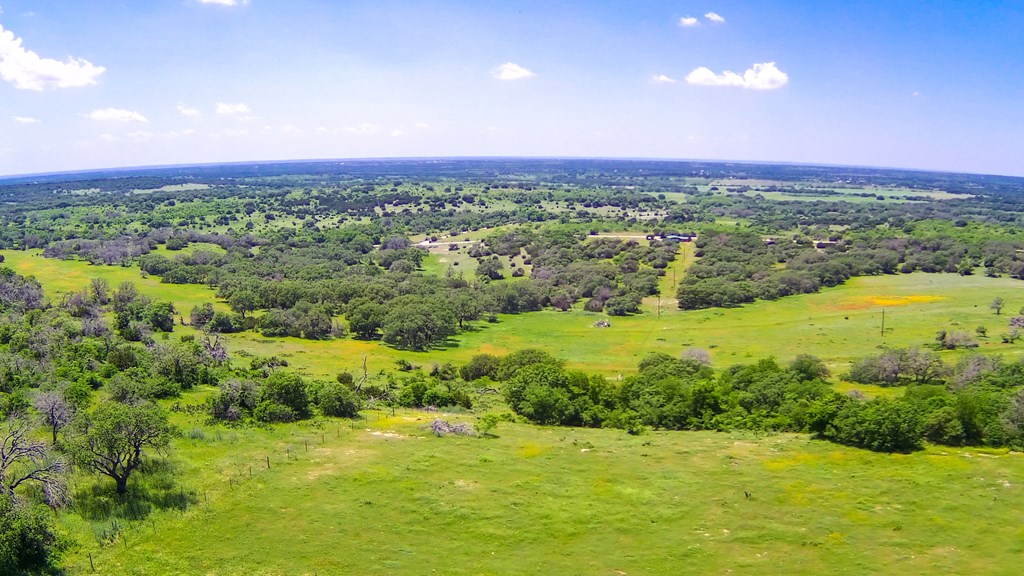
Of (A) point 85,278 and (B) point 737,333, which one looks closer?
(B) point 737,333

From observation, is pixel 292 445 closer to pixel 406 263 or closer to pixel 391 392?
pixel 391 392

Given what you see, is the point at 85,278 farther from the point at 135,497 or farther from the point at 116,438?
the point at 135,497

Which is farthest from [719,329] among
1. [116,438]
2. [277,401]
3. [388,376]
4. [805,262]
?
[116,438]

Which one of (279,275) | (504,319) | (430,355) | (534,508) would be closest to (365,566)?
(534,508)

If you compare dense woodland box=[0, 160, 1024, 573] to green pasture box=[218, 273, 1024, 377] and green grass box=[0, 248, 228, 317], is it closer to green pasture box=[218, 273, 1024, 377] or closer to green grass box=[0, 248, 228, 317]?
green pasture box=[218, 273, 1024, 377]

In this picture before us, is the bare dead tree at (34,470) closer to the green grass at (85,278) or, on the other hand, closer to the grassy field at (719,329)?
the grassy field at (719,329)

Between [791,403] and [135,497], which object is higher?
[135,497]

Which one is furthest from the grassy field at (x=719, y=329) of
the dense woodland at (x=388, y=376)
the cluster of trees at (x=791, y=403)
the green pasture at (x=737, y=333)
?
the cluster of trees at (x=791, y=403)
